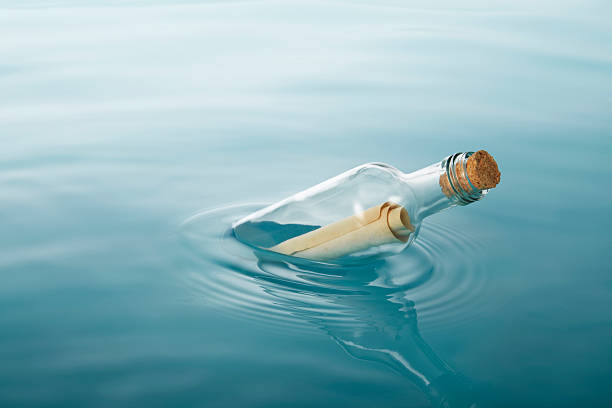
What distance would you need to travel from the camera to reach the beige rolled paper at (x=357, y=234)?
36.4 inches

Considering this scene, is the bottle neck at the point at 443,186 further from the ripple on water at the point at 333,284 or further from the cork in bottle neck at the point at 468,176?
the ripple on water at the point at 333,284

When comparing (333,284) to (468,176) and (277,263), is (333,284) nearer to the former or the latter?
(277,263)

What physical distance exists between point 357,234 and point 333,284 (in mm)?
76

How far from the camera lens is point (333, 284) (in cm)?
96

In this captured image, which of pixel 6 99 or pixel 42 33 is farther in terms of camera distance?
pixel 42 33

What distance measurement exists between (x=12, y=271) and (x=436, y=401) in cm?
63

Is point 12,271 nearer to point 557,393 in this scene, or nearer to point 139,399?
point 139,399

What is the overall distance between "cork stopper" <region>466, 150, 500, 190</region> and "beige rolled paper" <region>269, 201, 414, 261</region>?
11 centimetres

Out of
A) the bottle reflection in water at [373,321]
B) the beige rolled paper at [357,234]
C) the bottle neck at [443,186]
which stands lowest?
the bottle reflection in water at [373,321]

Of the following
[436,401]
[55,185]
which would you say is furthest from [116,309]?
[55,185]

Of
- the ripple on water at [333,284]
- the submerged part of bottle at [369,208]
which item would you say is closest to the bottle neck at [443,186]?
the submerged part of bottle at [369,208]

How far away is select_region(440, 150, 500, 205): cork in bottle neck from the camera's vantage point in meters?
0.85

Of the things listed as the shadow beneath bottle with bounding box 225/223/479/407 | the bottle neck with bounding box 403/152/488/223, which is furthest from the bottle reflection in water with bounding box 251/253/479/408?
the bottle neck with bounding box 403/152/488/223

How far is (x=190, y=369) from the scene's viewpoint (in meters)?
0.79
